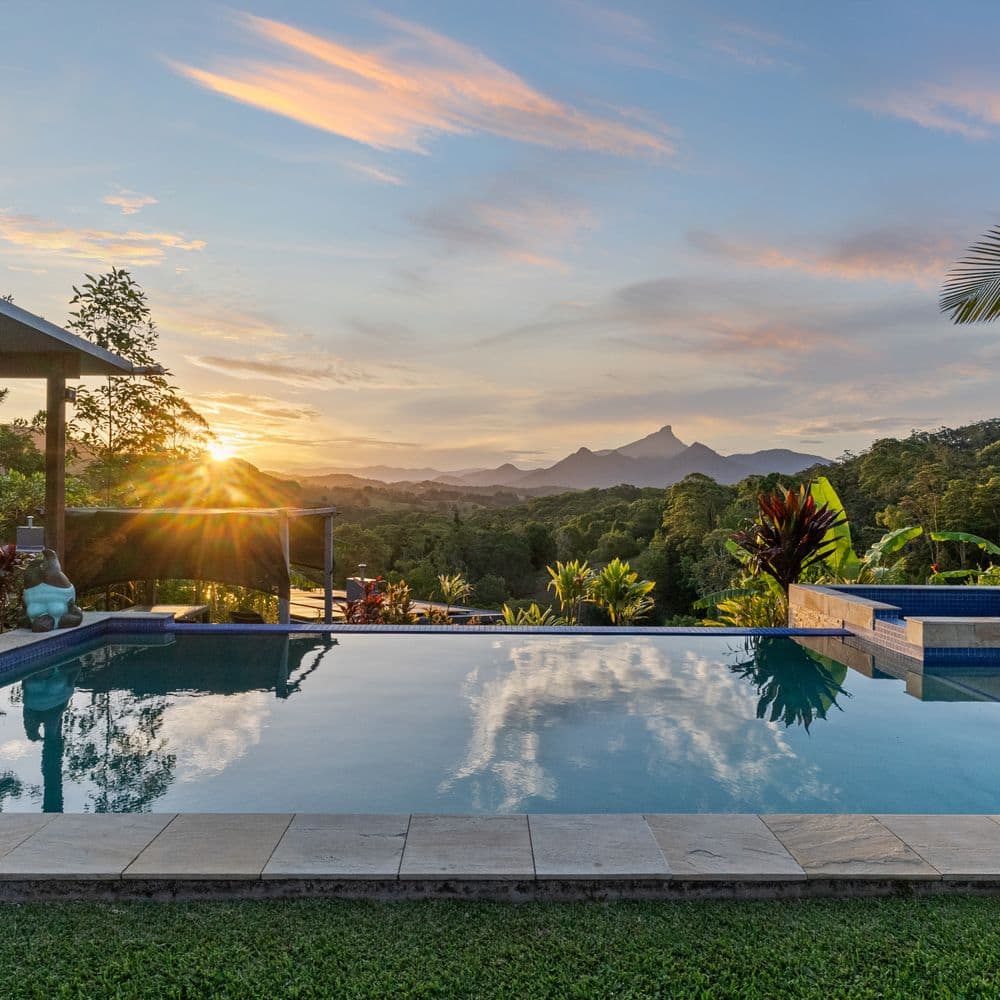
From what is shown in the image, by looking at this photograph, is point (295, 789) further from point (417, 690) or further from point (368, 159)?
point (368, 159)

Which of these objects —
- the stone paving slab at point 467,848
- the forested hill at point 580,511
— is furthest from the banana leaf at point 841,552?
the stone paving slab at point 467,848

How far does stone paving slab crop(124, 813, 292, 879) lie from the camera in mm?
2799

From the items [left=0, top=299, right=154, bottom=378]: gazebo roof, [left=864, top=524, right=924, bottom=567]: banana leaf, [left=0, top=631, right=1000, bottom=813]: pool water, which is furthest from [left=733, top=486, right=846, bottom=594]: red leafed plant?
[left=0, top=299, right=154, bottom=378]: gazebo roof

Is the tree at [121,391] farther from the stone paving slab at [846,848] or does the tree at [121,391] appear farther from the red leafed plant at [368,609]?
the stone paving slab at [846,848]

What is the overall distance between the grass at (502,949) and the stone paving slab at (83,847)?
0.38 feet

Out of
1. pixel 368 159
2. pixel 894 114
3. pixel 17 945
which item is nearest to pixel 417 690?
pixel 17 945

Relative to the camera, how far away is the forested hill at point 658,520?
2045 cm

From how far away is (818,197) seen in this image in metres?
11.4

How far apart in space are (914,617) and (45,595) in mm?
8342

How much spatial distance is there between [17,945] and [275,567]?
753 cm

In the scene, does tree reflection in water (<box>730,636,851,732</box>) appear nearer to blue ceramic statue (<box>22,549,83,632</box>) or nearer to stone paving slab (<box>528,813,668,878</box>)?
stone paving slab (<box>528,813,668,878</box>)

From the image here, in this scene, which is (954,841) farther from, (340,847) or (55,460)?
(55,460)

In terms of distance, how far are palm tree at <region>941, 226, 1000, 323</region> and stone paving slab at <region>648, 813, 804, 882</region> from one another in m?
7.16

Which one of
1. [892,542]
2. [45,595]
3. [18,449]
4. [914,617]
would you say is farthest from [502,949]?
[18,449]
